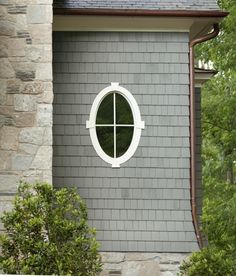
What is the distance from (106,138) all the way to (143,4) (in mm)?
1989

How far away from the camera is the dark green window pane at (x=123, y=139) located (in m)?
13.4

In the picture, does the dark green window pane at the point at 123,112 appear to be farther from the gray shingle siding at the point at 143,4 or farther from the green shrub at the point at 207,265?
the green shrub at the point at 207,265

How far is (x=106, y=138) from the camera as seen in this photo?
13.4 metres

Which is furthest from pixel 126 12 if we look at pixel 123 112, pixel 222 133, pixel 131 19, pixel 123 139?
pixel 222 133

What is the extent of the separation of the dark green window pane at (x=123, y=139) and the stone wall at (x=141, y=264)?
1.45 meters

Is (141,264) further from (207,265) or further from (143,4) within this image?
(143,4)

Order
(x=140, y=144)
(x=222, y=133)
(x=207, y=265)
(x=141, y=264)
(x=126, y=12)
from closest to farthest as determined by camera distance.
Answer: (x=207, y=265)
(x=141, y=264)
(x=126, y=12)
(x=140, y=144)
(x=222, y=133)

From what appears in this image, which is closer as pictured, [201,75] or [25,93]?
[25,93]

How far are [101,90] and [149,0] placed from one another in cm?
149

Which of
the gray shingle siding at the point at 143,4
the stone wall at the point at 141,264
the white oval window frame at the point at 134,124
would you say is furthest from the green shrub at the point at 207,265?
the gray shingle siding at the point at 143,4

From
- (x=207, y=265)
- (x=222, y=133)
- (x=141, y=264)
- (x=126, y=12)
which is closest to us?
(x=207, y=265)

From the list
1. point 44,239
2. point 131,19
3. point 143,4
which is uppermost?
point 143,4

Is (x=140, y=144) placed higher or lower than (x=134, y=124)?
lower

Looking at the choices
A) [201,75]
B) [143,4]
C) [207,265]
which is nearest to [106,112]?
[143,4]
